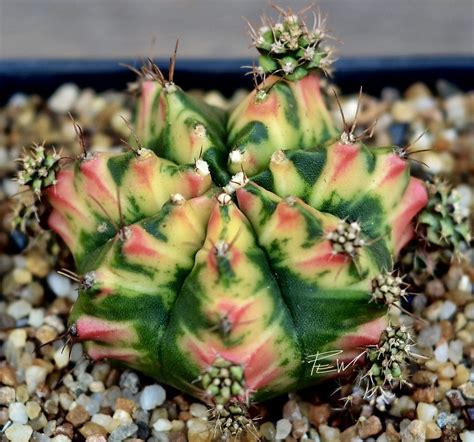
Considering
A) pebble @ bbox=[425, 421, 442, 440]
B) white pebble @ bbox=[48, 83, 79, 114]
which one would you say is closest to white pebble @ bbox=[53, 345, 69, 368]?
pebble @ bbox=[425, 421, 442, 440]

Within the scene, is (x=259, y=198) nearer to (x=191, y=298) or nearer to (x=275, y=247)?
(x=275, y=247)

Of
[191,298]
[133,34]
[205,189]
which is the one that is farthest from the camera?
[133,34]

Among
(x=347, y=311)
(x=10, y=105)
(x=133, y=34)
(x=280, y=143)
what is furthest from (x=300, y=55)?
(x=133, y=34)

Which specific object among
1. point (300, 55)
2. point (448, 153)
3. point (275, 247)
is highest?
point (300, 55)

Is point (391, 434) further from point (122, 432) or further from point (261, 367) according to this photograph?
point (122, 432)

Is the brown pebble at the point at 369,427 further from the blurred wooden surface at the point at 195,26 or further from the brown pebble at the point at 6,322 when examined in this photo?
the blurred wooden surface at the point at 195,26

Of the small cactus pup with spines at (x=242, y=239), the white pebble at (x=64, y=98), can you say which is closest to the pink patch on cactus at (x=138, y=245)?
the small cactus pup with spines at (x=242, y=239)
